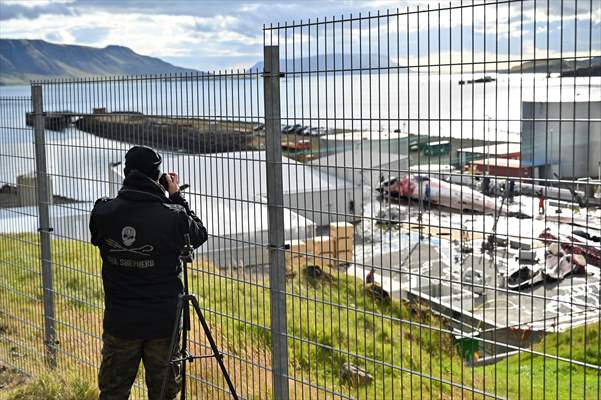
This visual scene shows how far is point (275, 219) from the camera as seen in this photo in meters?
5.44

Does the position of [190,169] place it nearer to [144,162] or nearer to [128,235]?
[144,162]

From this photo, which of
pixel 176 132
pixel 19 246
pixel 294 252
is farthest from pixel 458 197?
pixel 19 246

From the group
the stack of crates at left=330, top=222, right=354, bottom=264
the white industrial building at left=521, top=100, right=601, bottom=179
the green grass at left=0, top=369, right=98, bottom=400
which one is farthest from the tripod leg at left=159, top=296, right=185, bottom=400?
the green grass at left=0, top=369, right=98, bottom=400

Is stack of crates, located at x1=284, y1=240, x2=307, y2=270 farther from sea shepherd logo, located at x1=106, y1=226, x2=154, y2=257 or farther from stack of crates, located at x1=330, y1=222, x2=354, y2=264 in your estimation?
sea shepherd logo, located at x1=106, y1=226, x2=154, y2=257

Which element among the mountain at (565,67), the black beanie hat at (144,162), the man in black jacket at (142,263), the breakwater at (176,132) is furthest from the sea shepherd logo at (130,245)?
the mountain at (565,67)

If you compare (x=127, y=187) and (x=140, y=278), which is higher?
(x=127, y=187)

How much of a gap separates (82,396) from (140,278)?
2758mm

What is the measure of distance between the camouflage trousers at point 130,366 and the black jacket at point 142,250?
0.11m

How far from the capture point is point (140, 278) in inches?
198

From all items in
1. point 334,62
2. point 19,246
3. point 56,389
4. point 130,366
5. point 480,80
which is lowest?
point 56,389

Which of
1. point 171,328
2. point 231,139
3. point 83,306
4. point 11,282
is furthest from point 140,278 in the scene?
point 11,282

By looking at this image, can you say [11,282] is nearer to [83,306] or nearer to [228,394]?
[83,306]

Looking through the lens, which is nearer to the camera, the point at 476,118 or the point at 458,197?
the point at 476,118

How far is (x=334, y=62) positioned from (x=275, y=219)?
118 cm
